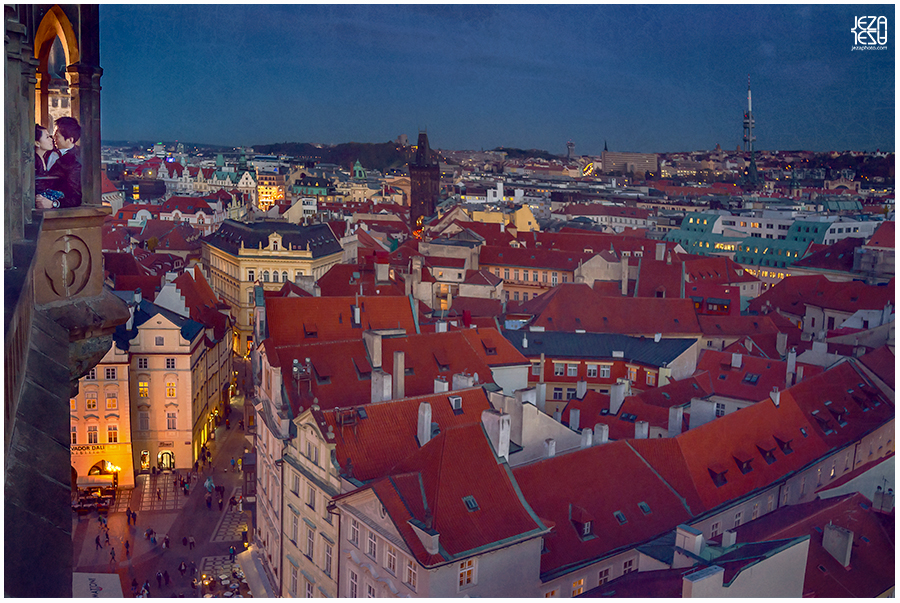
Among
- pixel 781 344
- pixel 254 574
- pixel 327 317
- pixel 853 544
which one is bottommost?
pixel 254 574

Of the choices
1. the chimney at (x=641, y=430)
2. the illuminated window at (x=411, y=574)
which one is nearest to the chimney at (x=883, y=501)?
the chimney at (x=641, y=430)

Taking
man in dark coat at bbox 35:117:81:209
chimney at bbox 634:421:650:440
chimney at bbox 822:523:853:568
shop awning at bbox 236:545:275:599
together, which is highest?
man in dark coat at bbox 35:117:81:209

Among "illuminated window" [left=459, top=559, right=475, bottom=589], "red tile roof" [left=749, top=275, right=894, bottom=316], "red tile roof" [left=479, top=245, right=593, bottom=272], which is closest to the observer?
"illuminated window" [left=459, top=559, right=475, bottom=589]

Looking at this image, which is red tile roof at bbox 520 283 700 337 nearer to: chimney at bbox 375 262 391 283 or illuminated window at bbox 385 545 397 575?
chimney at bbox 375 262 391 283

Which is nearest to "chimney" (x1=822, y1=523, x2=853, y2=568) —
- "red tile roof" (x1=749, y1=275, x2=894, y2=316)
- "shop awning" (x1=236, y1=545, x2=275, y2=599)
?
"shop awning" (x1=236, y1=545, x2=275, y2=599)

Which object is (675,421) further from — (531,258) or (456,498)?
(531,258)

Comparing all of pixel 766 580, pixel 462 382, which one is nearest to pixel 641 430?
pixel 462 382

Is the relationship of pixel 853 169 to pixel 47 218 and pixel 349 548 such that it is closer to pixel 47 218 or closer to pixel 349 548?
pixel 349 548
